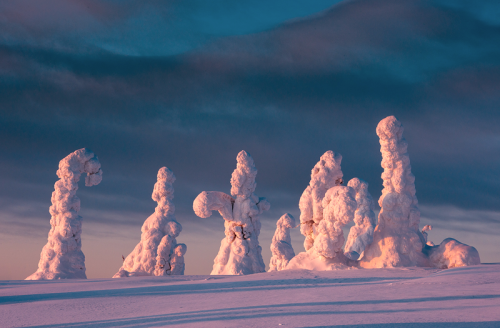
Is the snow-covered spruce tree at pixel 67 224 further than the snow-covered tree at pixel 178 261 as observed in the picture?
No

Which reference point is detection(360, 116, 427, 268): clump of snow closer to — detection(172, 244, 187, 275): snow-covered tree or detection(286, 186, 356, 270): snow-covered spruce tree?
detection(286, 186, 356, 270): snow-covered spruce tree

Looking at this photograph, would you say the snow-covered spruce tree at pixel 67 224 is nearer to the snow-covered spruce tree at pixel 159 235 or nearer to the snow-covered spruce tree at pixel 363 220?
the snow-covered spruce tree at pixel 159 235

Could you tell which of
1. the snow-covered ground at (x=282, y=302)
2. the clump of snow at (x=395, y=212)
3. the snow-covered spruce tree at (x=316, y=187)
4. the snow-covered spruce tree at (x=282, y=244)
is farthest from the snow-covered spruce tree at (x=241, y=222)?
the snow-covered ground at (x=282, y=302)

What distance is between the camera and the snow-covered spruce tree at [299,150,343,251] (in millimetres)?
18812

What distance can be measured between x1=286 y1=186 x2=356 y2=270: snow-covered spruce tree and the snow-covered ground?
2.07m

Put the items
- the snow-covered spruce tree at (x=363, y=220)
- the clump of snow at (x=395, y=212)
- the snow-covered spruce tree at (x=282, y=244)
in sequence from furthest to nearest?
1. the snow-covered spruce tree at (x=282, y=244)
2. the clump of snow at (x=395, y=212)
3. the snow-covered spruce tree at (x=363, y=220)

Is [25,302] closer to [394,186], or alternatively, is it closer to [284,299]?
[284,299]

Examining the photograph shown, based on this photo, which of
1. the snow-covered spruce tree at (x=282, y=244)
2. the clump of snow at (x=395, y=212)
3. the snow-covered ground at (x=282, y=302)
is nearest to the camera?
the snow-covered ground at (x=282, y=302)

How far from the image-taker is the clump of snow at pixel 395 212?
59.1ft

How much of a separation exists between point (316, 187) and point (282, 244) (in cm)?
982

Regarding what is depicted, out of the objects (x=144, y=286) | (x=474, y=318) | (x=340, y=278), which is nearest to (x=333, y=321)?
(x=474, y=318)

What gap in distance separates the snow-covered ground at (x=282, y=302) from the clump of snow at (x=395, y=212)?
373 centimetres

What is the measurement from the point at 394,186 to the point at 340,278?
22.0 ft

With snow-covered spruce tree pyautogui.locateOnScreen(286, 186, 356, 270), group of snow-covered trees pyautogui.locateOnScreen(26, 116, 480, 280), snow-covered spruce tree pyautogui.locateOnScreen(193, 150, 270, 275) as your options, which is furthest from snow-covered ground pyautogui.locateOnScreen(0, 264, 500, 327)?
snow-covered spruce tree pyautogui.locateOnScreen(193, 150, 270, 275)
